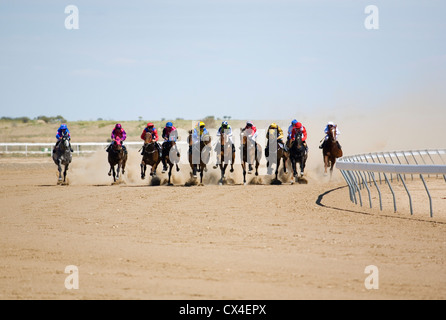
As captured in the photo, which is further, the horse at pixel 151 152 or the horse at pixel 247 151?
the horse at pixel 151 152

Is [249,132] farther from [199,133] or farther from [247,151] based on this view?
[199,133]

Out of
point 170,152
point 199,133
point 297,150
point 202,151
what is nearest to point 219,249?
point 202,151

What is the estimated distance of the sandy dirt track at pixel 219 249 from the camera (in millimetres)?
7297

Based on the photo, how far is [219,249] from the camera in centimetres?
981

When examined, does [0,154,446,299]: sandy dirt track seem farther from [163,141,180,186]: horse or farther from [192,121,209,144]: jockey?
[163,141,180,186]: horse

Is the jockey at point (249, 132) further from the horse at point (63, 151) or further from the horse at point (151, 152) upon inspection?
the horse at point (63, 151)

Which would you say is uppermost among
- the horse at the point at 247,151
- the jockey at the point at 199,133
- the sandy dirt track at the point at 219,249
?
the jockey at the point at 199,133

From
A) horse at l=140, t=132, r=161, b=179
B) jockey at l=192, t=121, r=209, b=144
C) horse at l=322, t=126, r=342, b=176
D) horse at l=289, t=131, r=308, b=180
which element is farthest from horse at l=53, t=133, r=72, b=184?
horse at l=322, t=126, r=342, b=176

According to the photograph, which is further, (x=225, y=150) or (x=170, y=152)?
(x=170, y=152)

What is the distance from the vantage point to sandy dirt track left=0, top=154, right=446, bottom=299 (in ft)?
23.9

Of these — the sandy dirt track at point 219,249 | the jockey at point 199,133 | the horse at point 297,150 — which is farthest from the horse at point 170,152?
the sandy dirt track at point 219,249

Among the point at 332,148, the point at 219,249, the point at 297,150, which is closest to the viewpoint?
the point at 219,249

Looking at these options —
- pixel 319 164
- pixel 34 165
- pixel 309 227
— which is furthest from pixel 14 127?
pixel 309 227

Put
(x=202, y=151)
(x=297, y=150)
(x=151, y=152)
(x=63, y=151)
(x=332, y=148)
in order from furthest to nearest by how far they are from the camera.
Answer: (x=332, y=148) < (x=151, y=152) < (x=63, y=151) < (x=297, y=150) < (x=202, y=151)
